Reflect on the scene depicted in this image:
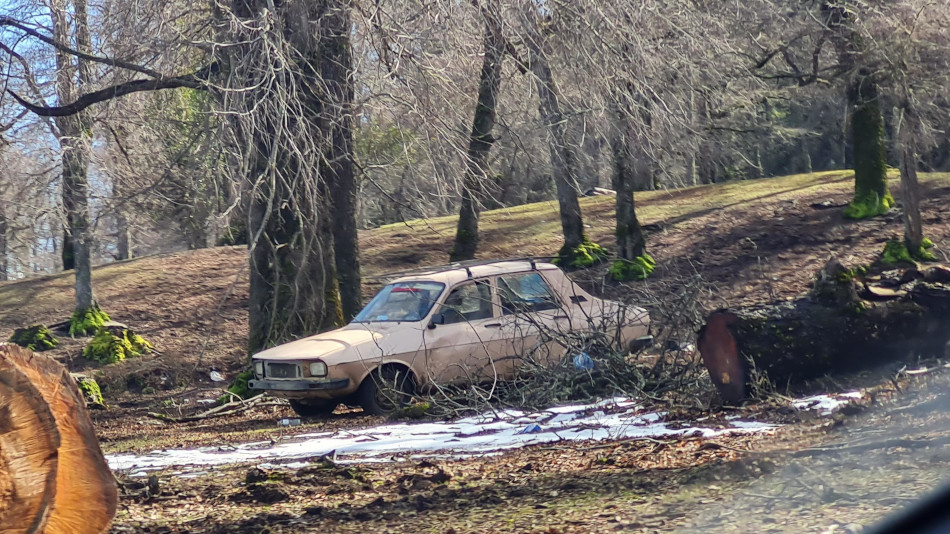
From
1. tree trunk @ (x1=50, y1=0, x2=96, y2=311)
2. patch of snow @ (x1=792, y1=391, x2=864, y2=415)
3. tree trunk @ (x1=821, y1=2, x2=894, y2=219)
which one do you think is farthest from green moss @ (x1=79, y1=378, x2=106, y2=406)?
tree trunk @ (x1=821, y1=2, x2=894, y2=219)

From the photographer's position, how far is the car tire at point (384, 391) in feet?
31.8

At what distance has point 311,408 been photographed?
34.3ft

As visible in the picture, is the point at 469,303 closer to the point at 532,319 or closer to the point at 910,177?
the point at 532,319

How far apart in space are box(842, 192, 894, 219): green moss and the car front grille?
45.7ft

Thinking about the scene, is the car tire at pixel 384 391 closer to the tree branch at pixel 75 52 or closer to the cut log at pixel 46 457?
the tree branch at pixel 75 52

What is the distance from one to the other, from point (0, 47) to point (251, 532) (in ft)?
28.7

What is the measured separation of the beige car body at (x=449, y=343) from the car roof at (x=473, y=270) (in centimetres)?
1

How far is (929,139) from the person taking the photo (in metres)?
17.1

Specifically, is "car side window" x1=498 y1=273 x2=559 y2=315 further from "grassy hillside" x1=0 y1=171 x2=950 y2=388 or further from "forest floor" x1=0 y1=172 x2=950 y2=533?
"grassy hillside" x1=0 y1=171 x2=950 y2=388

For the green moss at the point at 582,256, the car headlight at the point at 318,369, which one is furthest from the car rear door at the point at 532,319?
the green moss at the point at 582,256

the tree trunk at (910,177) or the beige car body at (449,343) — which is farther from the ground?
the tree trunk at (910,177)

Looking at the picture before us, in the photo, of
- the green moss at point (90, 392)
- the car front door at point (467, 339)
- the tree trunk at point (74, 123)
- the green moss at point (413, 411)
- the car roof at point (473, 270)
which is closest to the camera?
the green moss at point (413, 411)

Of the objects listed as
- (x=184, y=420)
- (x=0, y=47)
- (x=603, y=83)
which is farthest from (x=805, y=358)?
(x=0, y=47)

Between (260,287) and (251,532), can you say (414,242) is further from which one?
(251,532)
